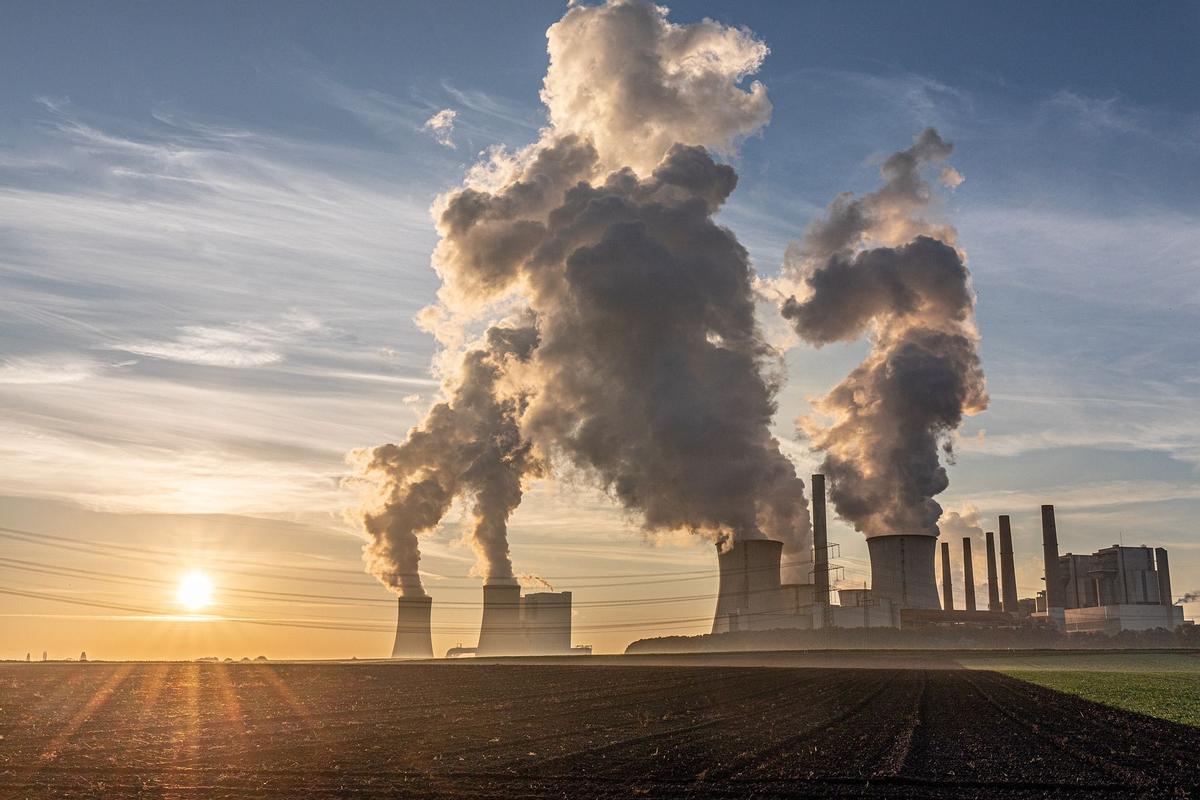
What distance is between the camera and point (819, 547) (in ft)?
273

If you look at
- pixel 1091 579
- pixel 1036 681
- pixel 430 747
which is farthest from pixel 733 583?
pixel 430 747

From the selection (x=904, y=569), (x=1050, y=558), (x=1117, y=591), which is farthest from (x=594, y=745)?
(x=1117, y=591)

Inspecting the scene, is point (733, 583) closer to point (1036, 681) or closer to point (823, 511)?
point (823, 511)

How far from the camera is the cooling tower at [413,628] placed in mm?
84000

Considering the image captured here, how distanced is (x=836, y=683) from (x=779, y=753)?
21.7m

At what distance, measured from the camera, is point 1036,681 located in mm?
40250

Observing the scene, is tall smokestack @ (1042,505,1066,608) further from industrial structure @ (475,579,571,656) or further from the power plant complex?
industrial structure @ (475,579,571,656)

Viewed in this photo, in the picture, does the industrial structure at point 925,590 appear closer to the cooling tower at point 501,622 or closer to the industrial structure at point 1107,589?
the industrial structure at point 1107,589

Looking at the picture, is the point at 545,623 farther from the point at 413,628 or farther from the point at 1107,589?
the point at 1107,589

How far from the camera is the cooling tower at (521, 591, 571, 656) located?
85.6m

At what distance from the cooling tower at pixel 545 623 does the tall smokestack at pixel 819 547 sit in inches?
784

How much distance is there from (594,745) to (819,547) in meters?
66.7

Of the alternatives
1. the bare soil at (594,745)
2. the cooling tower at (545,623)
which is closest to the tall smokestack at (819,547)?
the cooling tower at (545,623)

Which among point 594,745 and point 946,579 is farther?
point 946,579
